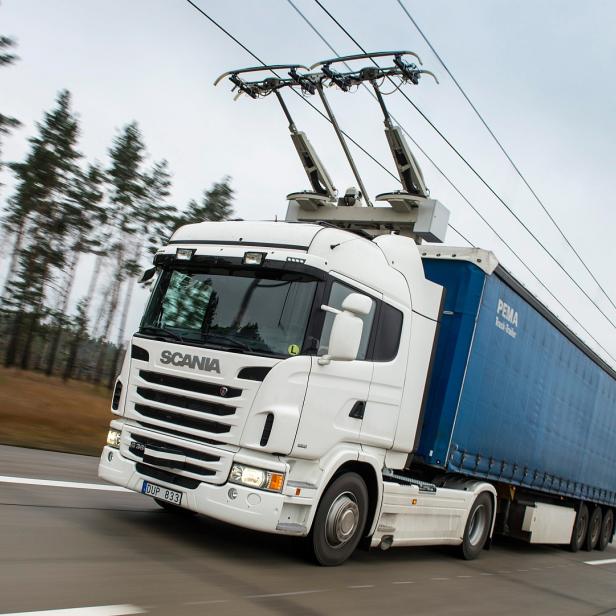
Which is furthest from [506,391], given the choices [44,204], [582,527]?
[44,204]

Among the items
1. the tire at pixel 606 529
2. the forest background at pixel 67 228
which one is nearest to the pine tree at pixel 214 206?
the forest background at pixel 67 228

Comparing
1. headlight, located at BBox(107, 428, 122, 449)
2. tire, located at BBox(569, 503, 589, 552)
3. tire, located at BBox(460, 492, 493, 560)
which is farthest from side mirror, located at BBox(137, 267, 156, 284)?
tire, located at BBox(569, 503, 589, 552)

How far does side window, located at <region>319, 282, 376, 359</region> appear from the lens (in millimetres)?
6773

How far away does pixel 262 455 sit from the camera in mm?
6598

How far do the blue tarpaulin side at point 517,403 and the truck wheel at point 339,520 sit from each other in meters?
1.57

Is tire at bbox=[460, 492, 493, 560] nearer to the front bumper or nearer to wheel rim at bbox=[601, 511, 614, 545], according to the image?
the front bumper

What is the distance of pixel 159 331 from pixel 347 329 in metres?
1.87

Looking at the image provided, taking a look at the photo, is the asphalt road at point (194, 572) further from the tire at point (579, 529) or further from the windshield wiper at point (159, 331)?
the tire at point (579, 529)

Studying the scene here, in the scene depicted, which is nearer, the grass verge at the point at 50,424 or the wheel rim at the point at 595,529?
the grass verge at the point at 50,424

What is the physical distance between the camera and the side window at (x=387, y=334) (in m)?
7.56

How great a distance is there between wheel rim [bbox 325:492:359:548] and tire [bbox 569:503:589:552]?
8.72 meters

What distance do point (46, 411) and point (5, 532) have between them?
1716cm

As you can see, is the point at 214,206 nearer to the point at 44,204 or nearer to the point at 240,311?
the point at 44,204

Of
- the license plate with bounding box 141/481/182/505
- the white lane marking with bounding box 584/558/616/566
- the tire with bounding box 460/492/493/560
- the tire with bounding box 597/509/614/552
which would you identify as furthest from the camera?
the tire with bounding box 597/509/614/552
